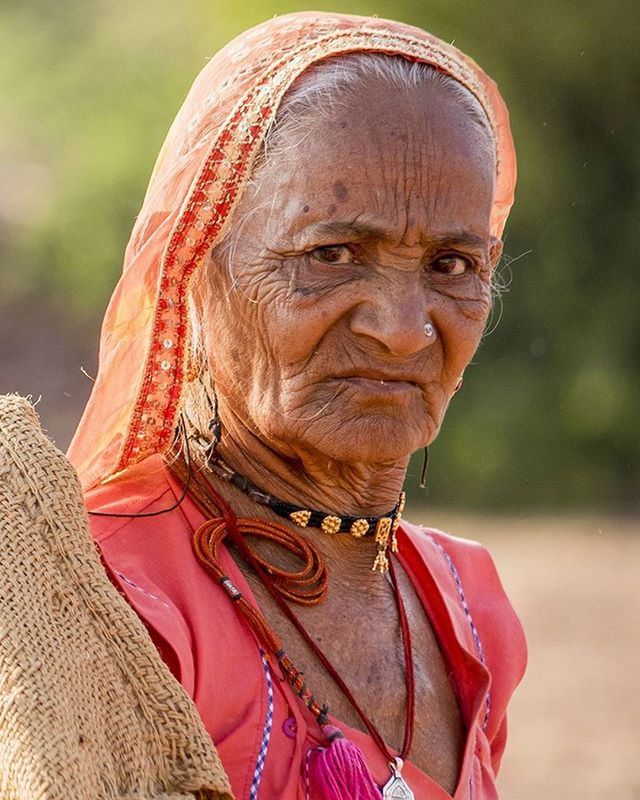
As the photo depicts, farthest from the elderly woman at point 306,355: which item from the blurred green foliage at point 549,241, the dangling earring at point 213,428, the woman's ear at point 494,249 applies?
the blurred green foliage at point 549,241

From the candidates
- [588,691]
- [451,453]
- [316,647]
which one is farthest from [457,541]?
[451,453]

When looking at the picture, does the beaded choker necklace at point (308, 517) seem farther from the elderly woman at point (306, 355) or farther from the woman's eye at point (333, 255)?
the woman's eye at point (333, 255)

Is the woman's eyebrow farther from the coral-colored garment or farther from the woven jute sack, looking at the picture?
the woven jute sack

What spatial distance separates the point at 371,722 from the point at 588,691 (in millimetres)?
5523

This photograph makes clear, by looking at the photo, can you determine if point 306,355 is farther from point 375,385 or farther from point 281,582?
point 281,582

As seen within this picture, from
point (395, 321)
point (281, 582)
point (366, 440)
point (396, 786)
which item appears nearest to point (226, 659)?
point (281, 582)

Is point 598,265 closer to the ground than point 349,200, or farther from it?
closer to the ground

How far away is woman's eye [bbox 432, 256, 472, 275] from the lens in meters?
2.43

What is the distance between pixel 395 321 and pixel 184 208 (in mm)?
421

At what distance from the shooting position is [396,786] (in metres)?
2.23

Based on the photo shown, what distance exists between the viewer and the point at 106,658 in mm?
1862

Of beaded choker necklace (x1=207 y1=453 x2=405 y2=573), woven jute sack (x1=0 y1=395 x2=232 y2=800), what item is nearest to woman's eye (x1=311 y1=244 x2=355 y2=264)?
beaded choker necklace (x1=207 y1=453 x2=405 y2=573)

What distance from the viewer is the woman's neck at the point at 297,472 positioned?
8.10ft

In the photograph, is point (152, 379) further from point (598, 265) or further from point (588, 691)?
point (598, 265)
